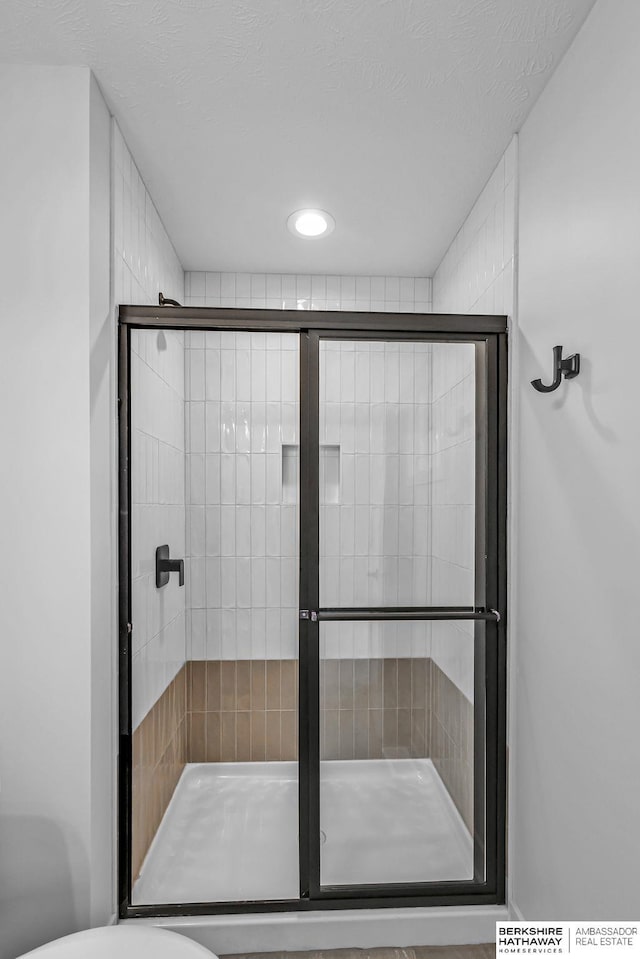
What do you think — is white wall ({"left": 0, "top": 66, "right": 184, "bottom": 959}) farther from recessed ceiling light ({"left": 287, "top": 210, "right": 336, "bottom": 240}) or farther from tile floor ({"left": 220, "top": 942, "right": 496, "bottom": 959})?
recessed ceiling light ({"left": 287, "top": 210, "right": 336, "bottom": 240})

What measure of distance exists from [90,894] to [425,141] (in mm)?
2402

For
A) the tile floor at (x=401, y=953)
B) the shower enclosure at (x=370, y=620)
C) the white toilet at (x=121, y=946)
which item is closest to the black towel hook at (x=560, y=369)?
the shower enclosure at (x=370, y=620)

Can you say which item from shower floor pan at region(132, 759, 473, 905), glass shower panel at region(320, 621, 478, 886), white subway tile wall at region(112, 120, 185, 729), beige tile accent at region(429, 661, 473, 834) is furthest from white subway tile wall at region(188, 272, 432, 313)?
shower floor pan at region(132, 759, 473, 905)

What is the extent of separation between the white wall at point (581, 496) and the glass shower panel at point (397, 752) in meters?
0.17

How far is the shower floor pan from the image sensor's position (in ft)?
6.55

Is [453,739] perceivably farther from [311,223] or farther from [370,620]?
[311,223]

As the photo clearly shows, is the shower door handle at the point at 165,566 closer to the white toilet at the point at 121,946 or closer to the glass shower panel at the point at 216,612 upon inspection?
the glass shower panel at the point at 216,612

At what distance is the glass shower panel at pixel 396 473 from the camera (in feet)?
6.58

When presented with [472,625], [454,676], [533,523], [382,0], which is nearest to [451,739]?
[454,676]

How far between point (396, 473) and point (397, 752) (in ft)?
2.92

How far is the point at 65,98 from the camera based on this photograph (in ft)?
5.61

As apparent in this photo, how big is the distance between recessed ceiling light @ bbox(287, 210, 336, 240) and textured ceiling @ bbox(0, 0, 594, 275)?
0.13ft

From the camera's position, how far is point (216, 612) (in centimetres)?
231

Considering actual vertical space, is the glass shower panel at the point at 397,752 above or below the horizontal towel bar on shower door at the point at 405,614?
below
